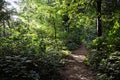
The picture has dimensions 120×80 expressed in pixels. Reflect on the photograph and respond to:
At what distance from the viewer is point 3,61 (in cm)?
679

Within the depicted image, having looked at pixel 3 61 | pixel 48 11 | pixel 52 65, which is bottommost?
pixel 52 65

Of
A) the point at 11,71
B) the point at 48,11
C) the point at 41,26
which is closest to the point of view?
the point at 11,71

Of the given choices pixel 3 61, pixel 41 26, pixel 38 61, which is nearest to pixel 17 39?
pixel 38 61

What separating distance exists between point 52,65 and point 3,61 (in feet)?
8.16

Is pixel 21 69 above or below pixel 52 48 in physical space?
above

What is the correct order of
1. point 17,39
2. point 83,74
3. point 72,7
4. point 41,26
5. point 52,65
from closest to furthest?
point 52,65
point 83,74
point 17,39
point 72,7
point 41,26

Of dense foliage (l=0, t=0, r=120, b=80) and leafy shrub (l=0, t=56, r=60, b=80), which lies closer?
leafy shrub (l=0, t=56, r=60, b=80)

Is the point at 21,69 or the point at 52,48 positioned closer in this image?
the point at 21,69

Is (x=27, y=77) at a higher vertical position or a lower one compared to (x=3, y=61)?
lower

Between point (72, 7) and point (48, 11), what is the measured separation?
430 centimetres

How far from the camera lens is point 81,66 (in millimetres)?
10719

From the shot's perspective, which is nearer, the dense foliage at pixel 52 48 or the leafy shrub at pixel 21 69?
the leafy shrub at pixel 21 69

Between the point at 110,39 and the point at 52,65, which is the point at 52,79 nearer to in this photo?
the point at 52,65

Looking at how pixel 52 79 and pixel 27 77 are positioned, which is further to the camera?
pixel 52 79
